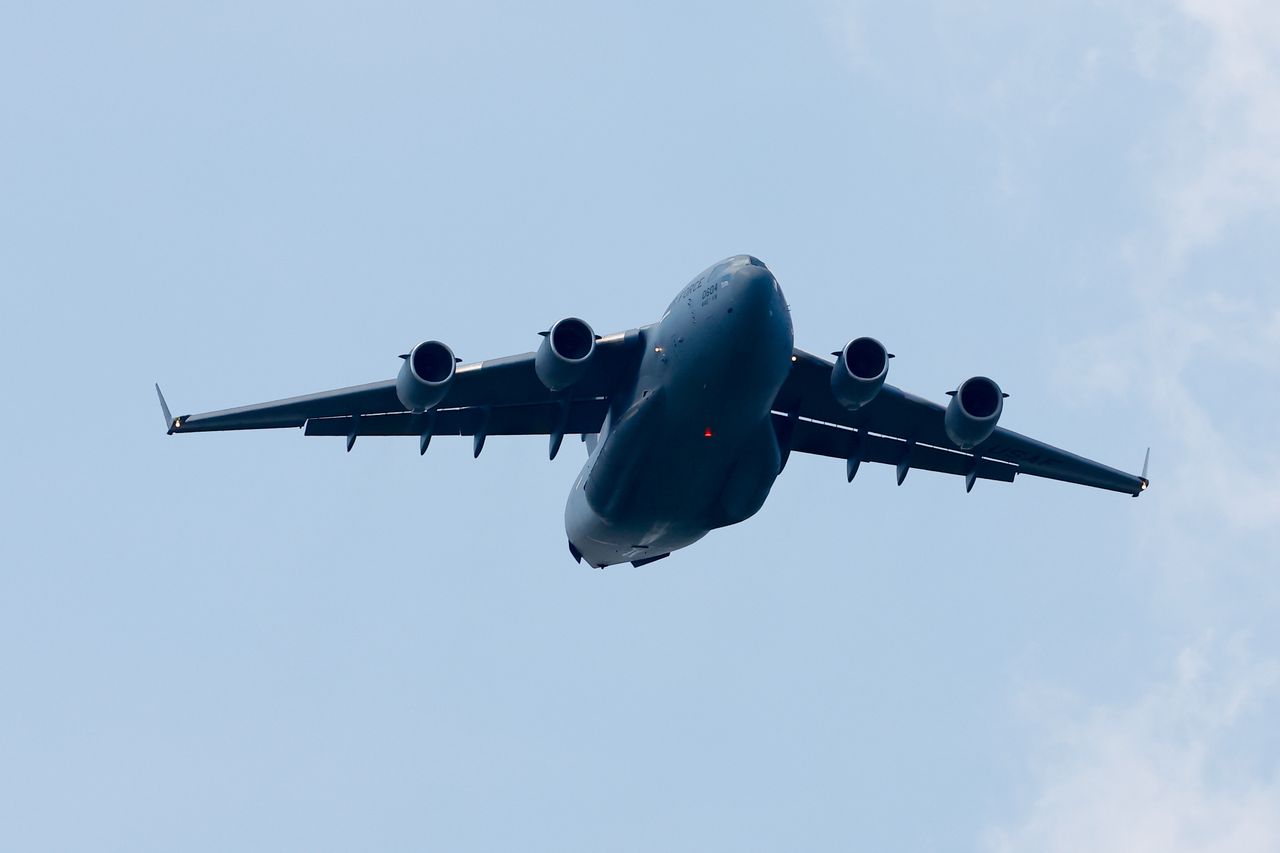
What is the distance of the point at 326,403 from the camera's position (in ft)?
68.8

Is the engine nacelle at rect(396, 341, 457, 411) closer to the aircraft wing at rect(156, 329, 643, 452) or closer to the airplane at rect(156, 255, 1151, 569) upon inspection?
the airplane at rect(156, 255, 1151, 569)

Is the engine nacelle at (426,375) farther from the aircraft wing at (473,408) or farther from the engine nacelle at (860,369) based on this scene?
the engine nacelle at (860,369)

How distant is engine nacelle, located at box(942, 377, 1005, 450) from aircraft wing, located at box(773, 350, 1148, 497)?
1.47 metres

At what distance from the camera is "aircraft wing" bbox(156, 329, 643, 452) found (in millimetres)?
20203

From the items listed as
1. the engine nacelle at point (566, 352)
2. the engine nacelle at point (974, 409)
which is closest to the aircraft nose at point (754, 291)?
the engine nacelle at point (566, 352)

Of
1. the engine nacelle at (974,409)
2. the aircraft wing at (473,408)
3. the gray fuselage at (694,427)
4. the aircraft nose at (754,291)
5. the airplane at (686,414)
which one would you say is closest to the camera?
the aircraft nose at (754,291)

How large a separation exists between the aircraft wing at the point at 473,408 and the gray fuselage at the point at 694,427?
475 mm

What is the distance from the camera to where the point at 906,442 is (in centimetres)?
2225

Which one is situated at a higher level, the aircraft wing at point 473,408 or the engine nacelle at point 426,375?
the aircraft wing at point 473,408

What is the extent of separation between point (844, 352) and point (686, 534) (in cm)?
310

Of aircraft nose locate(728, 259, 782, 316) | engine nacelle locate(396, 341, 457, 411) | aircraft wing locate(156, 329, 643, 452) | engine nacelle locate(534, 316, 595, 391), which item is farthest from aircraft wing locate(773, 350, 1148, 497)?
engine nacelle locate(396, 341, 457, 411)

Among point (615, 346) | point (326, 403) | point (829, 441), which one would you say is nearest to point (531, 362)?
point (615, 346)

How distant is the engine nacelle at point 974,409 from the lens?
19531mm

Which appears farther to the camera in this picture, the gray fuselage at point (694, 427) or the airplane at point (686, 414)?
the airplane at point (686, 414)
